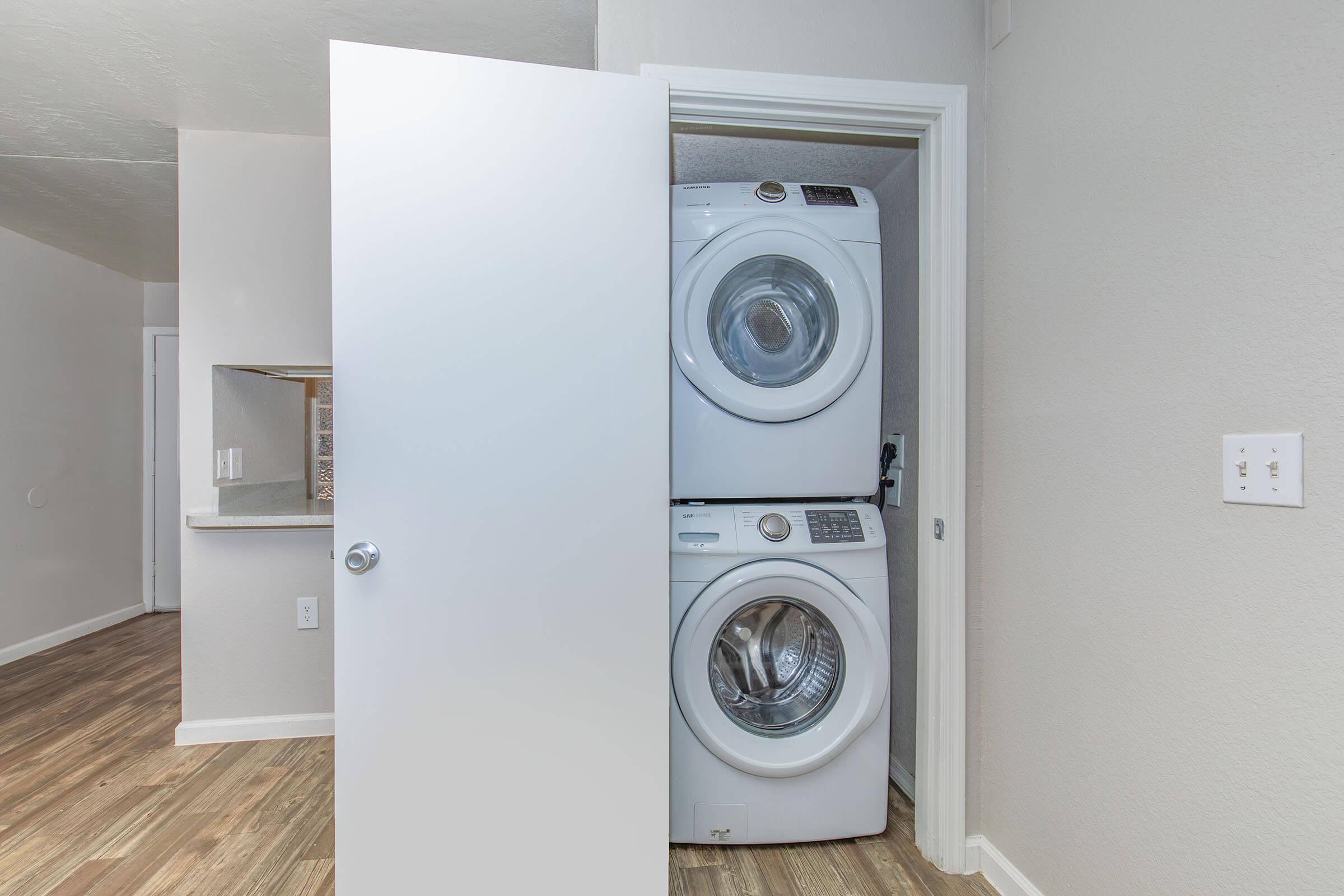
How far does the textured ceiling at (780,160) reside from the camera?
6.41 feet

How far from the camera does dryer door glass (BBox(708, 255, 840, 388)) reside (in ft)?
5.93

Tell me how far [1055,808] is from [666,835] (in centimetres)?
84

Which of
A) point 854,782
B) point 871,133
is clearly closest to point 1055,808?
point 854,782

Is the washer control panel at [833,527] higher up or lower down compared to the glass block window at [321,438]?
lower down

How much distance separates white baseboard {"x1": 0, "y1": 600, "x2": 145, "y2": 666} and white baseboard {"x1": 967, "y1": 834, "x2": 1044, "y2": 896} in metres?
4.41

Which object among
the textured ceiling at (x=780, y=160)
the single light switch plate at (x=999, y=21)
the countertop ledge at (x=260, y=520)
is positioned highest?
the single light switch plate at (x=999, y=21)

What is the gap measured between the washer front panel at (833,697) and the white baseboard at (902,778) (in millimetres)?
386

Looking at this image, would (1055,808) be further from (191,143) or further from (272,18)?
(191,143)

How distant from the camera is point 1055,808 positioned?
138 cm

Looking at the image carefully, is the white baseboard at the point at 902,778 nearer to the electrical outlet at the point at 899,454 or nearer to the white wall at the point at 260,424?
the electrical outlet at the point at 899,454

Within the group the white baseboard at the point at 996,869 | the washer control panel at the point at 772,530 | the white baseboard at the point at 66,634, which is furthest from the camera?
the white baseboard at the point at 66,634

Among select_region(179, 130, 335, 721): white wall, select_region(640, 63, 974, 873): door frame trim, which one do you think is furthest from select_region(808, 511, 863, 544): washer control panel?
select_region(179, 130, 335, 721): white wall

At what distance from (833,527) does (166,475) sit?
4531 millimetres

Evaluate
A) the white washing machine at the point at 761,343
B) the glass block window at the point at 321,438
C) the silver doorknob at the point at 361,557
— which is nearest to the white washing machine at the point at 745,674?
the white washing machine at the point at 761,343
